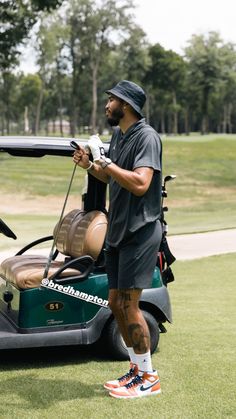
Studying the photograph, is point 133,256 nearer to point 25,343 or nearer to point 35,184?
point 25,343

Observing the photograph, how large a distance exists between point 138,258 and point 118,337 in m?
0.98

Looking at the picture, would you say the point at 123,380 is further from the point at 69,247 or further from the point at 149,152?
the point at 149,152

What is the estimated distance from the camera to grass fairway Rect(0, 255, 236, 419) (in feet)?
11.3

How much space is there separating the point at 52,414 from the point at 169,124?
291 ft

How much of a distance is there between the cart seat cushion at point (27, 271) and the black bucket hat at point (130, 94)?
1157 mm

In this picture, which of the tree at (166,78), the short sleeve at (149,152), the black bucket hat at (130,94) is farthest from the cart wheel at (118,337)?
the tree at (166,78)

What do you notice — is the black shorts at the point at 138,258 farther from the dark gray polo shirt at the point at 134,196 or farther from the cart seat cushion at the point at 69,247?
the cart seat cushion at the point at 69,247

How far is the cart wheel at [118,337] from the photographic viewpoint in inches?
169

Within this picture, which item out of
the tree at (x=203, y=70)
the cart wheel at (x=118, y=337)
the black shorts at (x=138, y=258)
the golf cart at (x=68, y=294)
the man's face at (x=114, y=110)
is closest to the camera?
the black shorts at (x=138, y=258)

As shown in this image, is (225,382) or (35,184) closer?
(225,382)

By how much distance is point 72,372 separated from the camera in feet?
13.6

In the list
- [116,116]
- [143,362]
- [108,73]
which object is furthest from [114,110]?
[108,73]

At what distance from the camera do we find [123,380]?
3.74 m

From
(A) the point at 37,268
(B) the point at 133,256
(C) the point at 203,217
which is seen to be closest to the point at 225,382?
(B) the point at 133,256
